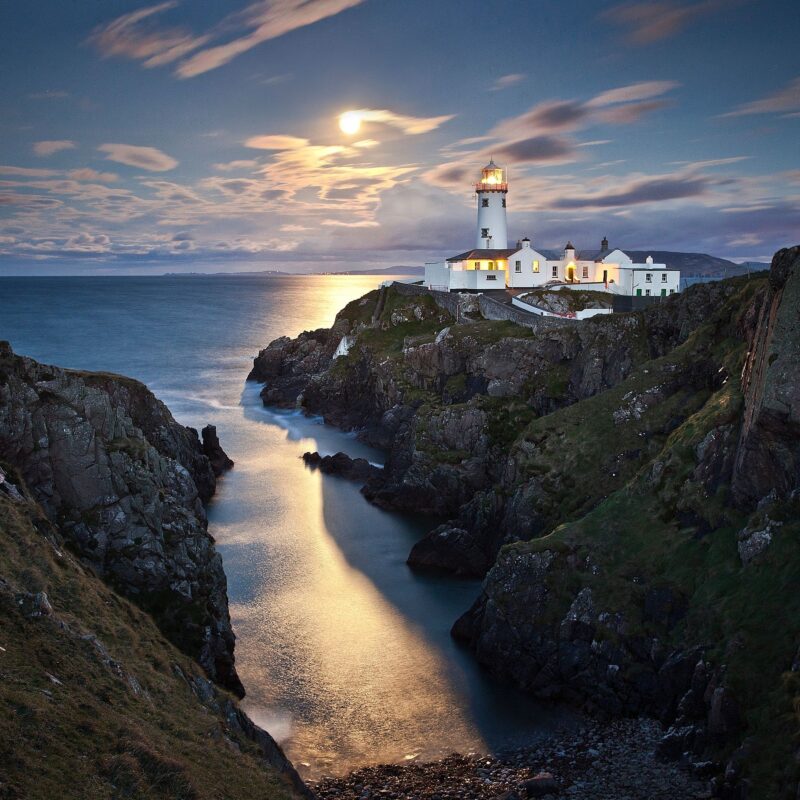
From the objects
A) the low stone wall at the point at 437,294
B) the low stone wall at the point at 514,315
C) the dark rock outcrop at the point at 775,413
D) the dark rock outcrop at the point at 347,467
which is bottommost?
the dark rock outcrop at the point at 347,467

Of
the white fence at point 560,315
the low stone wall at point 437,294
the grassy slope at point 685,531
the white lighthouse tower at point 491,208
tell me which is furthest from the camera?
the white lighthouse tower at point 491,208

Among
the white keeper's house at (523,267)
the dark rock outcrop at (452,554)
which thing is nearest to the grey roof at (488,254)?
the white keeper's house at (523,267)

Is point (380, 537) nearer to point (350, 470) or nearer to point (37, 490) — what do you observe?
point (350, 470)

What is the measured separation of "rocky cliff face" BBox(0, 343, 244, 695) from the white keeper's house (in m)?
63.1

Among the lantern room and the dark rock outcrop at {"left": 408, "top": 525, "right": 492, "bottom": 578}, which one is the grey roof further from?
the dark rock outcrop at {"left": 408, "top": 525, "right": 492, "bottom": 578}

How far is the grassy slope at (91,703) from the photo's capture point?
57.6 feet

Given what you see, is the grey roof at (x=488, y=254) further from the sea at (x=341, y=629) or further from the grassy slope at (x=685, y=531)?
the grassy slope at (x=685, y=531)

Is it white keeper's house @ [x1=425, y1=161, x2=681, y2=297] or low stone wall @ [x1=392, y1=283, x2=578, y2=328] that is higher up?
white keeper's house @ [x1=425, y1=161, x2=681, y2=297]

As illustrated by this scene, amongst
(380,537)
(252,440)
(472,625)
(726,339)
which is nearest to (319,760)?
(472,625)

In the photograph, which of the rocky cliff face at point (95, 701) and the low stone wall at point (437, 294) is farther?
the low stone wall at point (437, 294)

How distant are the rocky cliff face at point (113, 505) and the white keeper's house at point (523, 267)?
207 feet

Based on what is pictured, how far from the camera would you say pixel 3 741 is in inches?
663

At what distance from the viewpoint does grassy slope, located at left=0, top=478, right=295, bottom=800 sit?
57.6 feet

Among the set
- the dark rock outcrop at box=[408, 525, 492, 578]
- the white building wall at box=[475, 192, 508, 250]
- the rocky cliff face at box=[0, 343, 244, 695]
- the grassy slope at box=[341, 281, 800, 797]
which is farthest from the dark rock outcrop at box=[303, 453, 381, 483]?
the white building wall at box=[475, 192, 508, 250]
